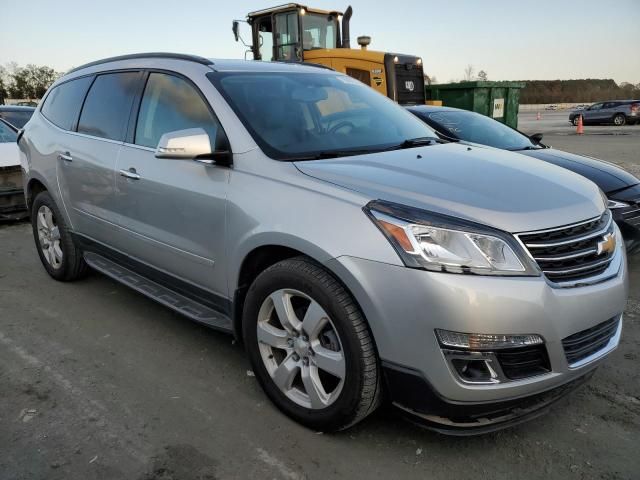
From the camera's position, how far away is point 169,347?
3.50 metres

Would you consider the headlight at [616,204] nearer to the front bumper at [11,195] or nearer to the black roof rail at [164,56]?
the black roof rail at [164,56]

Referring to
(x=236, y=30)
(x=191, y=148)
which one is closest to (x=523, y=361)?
(x=191, y=148)

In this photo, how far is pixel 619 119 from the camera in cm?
2866

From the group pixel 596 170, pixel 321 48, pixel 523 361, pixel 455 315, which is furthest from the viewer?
pixel 321 48

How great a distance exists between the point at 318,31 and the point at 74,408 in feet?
30.3

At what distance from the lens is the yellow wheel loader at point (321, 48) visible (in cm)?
1006

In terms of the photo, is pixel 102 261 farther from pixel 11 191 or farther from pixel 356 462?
pixel 11 191

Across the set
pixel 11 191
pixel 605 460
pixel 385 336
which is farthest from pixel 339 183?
pixel 11 191

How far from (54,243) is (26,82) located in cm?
5785

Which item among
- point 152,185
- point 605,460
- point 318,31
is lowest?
point 605,460

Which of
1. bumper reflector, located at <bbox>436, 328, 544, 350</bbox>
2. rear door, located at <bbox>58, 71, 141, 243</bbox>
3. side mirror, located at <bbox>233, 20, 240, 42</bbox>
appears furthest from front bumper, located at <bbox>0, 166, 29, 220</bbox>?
bumper reflector, located at <bbox>436, 328, 544, 350</bbox>

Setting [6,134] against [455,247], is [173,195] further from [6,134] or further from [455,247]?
[6,134]

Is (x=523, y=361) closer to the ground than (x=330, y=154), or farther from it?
closer to the ground

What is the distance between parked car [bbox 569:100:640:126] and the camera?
27.9 metres
